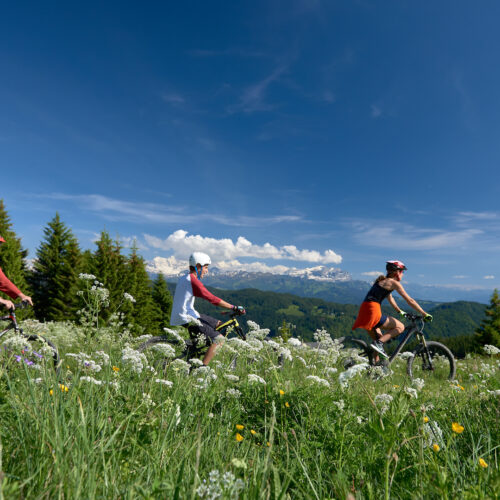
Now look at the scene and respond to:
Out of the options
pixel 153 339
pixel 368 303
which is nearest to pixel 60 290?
pixel 153 339

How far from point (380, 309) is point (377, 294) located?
15.7 inches

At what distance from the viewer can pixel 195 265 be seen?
7.00 metres

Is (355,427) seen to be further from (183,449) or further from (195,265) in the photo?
(195,265)

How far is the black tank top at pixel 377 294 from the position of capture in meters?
7.44

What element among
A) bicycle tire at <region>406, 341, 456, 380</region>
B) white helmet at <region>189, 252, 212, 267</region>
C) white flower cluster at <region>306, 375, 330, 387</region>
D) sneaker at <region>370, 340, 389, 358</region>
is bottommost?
bicycle tire at <region>406, 341, 456, 380</region>

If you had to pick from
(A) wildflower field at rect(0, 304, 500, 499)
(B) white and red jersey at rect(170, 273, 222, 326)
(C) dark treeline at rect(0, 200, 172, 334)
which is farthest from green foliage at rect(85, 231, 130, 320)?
(A) wildflower field at rect(0, 304, 500, 499)

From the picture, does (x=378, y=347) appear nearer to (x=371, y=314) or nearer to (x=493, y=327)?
(x=371, y=314)

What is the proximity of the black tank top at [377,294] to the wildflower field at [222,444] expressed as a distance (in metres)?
3.66

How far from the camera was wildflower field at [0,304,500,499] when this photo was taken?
1.43 metres

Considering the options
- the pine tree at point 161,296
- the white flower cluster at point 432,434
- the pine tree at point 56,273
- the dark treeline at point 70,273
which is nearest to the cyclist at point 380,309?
the white flower cluster at point 432,434

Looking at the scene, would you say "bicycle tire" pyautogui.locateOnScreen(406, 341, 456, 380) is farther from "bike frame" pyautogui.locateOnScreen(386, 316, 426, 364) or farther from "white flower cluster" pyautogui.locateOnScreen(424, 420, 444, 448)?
"white flower cluster" pyautogui.locateOnScreen(424, 420, 444, 448)

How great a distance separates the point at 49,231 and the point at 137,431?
3925 centimetres

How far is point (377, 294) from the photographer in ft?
24.6

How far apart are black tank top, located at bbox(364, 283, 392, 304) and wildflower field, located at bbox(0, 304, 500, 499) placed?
3.66 metres
